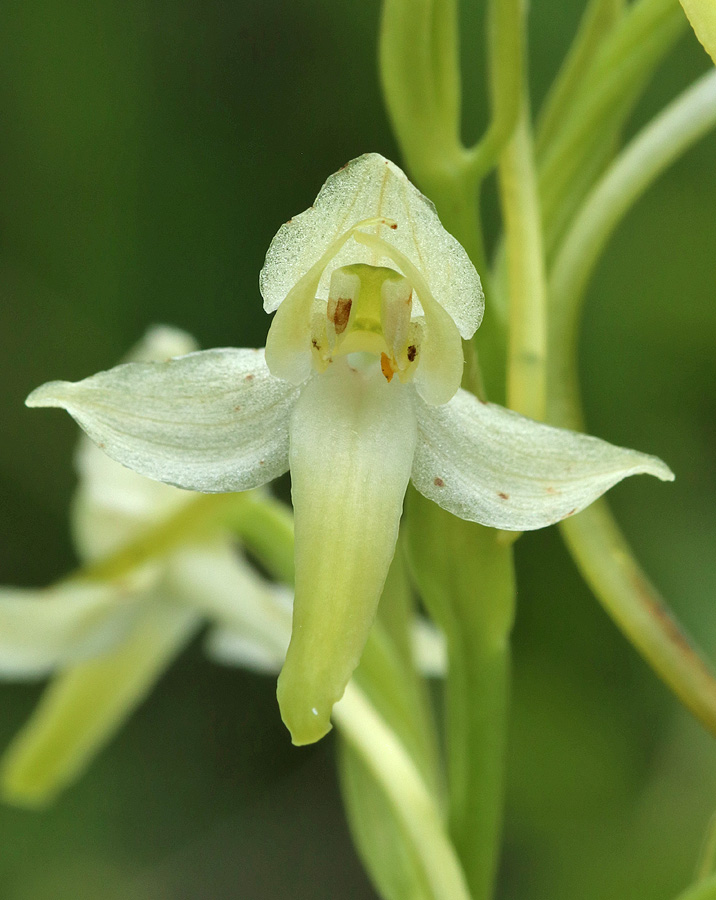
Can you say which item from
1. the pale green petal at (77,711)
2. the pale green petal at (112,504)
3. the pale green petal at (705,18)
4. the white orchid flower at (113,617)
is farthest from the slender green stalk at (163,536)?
the pale green petal at (705,18)

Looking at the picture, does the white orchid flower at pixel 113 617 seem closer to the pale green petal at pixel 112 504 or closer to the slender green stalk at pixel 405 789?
the pale green petal at pixel 112 504

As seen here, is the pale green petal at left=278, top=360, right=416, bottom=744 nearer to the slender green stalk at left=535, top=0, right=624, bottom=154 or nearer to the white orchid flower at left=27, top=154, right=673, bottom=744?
the white orchid flower at left=27, top=154, right=673, bottom=744

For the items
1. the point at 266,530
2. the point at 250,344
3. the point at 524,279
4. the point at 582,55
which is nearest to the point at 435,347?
the point at 524,279

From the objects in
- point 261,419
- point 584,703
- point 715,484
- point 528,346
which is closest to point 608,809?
point 584,703

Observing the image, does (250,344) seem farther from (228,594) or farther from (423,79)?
(423,79)

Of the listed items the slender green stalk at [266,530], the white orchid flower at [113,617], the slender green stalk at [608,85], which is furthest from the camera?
the white orchid flower at [113,617]

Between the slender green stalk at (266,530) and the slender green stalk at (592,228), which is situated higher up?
the slender green stalk at (592,228)
